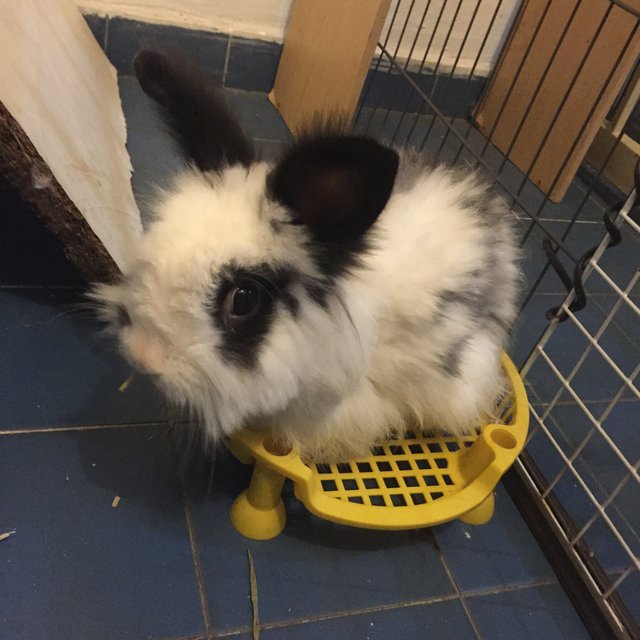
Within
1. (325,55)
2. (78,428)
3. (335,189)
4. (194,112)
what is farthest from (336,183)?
(325,55)

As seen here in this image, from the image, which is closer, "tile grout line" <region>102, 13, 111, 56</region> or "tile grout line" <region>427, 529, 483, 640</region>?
"tile grout line" <region>427, 529, 483, 640</region>

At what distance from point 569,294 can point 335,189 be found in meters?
0.67

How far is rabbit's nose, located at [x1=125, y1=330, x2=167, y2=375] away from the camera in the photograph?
2.72ft

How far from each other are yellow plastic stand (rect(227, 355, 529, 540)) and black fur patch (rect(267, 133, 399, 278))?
395mm

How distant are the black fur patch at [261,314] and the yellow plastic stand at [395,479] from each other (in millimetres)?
275

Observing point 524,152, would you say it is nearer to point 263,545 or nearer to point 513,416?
point 513,416

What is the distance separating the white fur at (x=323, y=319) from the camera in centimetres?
81

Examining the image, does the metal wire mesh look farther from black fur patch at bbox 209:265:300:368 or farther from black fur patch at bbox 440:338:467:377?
black fur patch at bbox 209:265:300:368

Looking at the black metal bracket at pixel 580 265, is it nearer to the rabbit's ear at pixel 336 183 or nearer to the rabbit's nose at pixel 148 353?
the rabbit's ear at pixel 336 183

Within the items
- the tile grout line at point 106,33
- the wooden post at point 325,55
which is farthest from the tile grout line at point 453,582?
the tile grout line at point 106,33

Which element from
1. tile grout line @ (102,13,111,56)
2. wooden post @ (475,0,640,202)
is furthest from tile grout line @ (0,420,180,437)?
tile grout line @ (102,13,111,56)

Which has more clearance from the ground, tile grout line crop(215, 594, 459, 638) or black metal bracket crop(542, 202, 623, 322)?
black metal bracket crop(542, 202, 623, 322)

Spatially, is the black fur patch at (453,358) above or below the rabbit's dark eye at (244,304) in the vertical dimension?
below

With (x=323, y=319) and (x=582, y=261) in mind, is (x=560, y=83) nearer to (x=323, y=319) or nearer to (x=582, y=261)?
(x=582, y=261)
